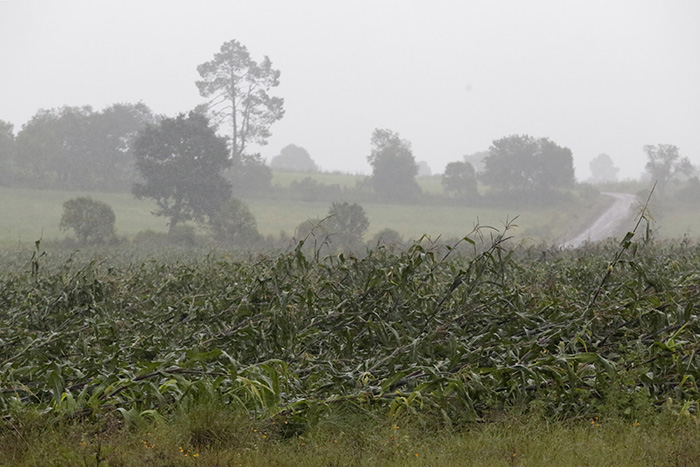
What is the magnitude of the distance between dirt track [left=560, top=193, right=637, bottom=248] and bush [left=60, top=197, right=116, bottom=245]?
1205 inches

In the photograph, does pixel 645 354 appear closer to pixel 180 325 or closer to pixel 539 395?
pixel 539 395

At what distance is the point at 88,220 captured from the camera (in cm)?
4034

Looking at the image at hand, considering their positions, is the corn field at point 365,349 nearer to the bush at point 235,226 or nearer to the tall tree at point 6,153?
the bush at point 235,226

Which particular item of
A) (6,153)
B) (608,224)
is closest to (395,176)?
(608,224)

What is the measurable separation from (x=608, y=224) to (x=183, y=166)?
35009 mm

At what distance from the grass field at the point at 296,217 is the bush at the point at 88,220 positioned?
358cm

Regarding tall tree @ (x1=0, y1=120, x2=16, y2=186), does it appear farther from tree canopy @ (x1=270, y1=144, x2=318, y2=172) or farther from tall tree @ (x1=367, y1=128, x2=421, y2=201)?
tree canopy @ (x1=270, y1=144, x2=318, y2=172)

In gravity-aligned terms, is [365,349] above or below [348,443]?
above

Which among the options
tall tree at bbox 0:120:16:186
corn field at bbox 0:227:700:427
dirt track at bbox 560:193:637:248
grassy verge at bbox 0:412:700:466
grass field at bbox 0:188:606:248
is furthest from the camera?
tall tree at bbox 0:120:16:186

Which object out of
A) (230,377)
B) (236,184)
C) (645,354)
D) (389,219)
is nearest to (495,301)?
(645,354)

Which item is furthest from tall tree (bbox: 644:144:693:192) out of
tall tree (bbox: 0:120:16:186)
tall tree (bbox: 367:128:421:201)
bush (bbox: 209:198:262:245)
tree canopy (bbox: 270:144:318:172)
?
tree canopy (bbox: 270:144:318:172)

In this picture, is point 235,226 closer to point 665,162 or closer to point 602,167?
point 665,162

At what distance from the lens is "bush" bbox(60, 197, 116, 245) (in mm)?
40188

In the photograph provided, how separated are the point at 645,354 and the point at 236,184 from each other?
203 ft
